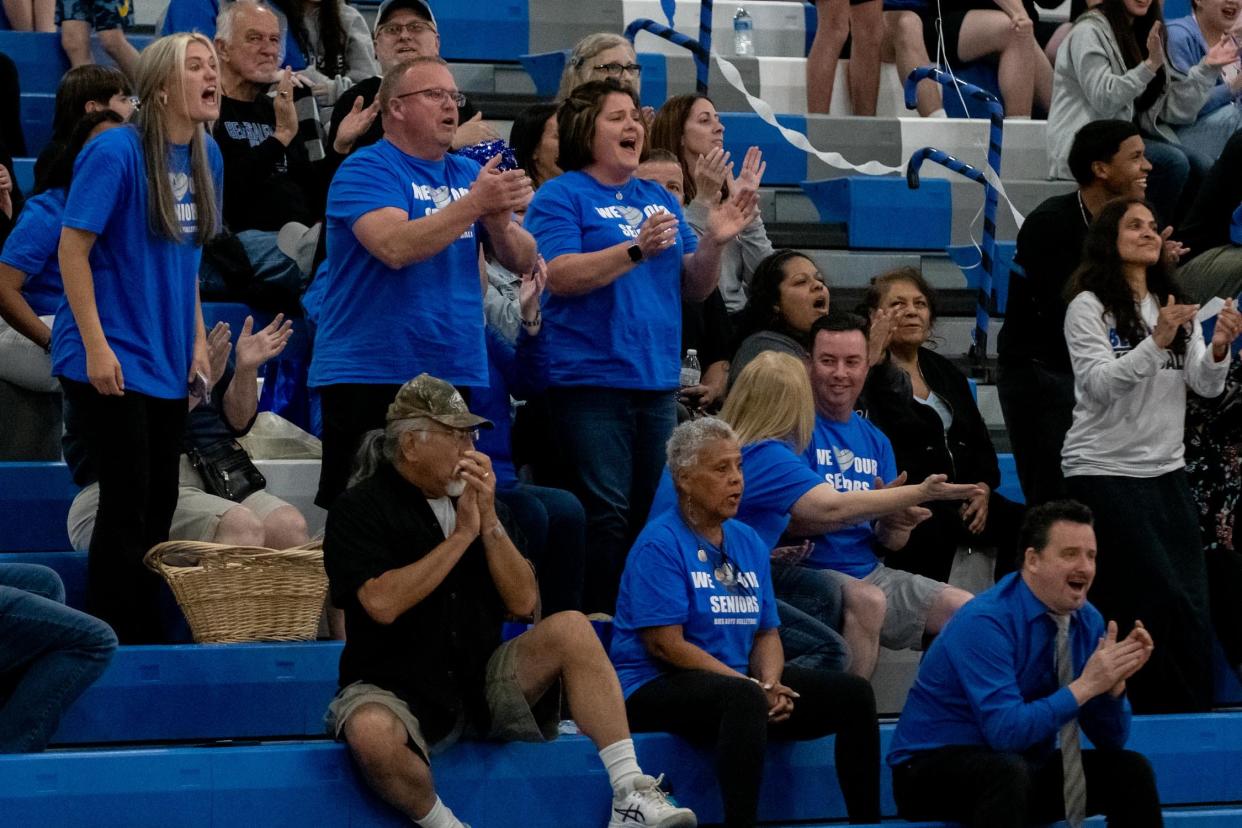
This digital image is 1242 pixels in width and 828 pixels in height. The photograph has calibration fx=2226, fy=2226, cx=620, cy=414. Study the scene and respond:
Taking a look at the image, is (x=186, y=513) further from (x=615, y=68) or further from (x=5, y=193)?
(x=615, y=68)

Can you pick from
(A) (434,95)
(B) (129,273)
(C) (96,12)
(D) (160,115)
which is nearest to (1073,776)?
(A) (434,95)

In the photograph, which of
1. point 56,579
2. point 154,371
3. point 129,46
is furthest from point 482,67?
point 56,579

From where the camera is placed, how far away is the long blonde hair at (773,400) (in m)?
5.24

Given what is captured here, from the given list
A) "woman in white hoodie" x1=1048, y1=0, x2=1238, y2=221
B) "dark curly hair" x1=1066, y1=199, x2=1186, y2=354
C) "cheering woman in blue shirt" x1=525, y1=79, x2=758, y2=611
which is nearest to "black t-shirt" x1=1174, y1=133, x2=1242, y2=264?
"woman in white hoodie" x1=1048, y1=0, x2=1238, y2=221

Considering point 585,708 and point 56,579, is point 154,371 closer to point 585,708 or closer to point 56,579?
point 56,579

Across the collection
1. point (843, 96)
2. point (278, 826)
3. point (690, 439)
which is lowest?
point (278, 826)

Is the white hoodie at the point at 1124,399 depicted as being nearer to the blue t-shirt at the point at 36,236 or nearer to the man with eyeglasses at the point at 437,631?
the man with eyeglasses at the point at 437,631

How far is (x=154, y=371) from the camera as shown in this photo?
482 centimetres

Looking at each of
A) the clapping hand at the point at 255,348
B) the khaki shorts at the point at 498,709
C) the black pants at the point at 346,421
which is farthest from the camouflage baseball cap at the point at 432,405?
the clapping hand at the point at 255,348

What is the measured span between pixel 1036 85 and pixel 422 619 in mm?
4755

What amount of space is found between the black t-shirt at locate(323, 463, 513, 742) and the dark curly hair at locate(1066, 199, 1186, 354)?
1.97m

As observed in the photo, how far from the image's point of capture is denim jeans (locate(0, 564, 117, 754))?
4262mm

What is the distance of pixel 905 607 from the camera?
5.36 m

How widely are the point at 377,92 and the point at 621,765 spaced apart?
2265 mm
